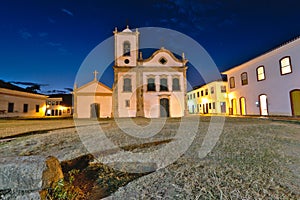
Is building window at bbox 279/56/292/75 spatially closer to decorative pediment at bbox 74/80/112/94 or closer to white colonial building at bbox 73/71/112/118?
white colonial building at bbox 73/71/112/118

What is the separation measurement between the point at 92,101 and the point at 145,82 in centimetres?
603

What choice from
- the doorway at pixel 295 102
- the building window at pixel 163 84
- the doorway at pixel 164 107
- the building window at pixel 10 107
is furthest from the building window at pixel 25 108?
the doorway at pixel 295 102

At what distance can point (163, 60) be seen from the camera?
1731 cm

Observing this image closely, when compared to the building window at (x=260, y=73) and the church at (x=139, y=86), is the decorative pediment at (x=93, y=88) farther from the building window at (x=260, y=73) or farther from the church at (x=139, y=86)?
the building window at (x=260, y=73)

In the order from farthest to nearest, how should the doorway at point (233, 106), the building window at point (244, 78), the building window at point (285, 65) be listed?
the doorway at point (233, 106), the building window at point (244, 78), the building window at point (285, 65)

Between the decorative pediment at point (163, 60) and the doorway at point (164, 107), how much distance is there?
3700 millimetres

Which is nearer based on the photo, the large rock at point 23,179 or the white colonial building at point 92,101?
the large rock at point 23,179

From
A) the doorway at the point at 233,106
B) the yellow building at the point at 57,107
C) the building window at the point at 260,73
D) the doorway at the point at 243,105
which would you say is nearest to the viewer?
the building window at the point at 260,73

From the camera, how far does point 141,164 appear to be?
3004 mm

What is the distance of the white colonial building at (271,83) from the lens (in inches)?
421

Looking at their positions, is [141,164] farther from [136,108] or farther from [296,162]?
[136,108]

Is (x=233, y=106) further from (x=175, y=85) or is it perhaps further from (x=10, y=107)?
(x=10, y=107)

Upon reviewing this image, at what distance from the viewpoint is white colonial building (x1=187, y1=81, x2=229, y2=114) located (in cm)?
2356

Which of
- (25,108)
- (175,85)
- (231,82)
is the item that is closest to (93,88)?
(175,85)
